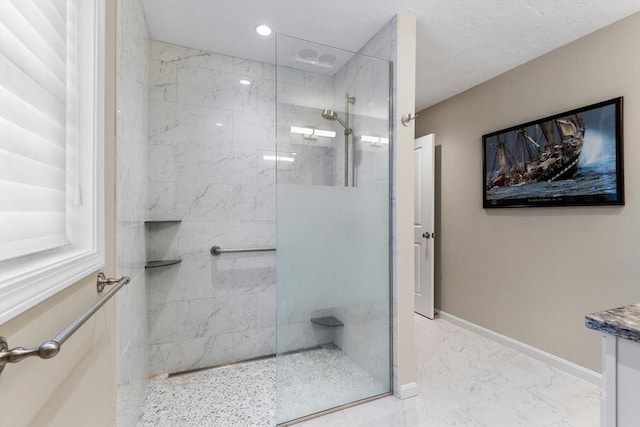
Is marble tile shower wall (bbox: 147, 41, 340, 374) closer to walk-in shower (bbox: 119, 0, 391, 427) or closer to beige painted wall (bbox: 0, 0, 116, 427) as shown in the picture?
walk-in shower (bbox: 119, 0, 391, 427)

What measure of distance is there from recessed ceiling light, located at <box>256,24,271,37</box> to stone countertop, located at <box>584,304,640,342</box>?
2.34 m

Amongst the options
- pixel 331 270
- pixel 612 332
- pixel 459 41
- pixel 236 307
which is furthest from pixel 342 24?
pixel 236 307

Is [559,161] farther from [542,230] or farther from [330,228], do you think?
[330,228]

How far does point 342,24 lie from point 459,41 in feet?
3.12

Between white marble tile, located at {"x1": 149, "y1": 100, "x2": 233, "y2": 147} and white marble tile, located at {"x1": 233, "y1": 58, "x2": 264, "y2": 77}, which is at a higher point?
white marble tile, located at {"x1": 233, "y1": 58, "x2": 264, "y2": 77}

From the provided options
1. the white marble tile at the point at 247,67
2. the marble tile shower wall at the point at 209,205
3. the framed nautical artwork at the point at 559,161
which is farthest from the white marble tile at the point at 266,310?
the framed nautical artwork at the point at 559,161

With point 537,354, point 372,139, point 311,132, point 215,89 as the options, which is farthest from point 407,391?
point 215,89

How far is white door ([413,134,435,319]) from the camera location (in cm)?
325

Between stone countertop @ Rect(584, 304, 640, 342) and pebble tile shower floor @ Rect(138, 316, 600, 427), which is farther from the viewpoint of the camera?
pebble tile shower floor @ Rect(138, 316, 600, 427)

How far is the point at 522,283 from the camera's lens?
2504 mm

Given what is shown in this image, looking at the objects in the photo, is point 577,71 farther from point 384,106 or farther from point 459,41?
point 384,106

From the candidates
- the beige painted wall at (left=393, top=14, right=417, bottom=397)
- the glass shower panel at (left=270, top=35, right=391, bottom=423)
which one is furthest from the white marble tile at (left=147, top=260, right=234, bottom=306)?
the beige painted wall at (left=393, top=14, right=417, bottom=397)

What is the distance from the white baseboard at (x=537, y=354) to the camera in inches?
80.4

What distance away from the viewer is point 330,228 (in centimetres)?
184
